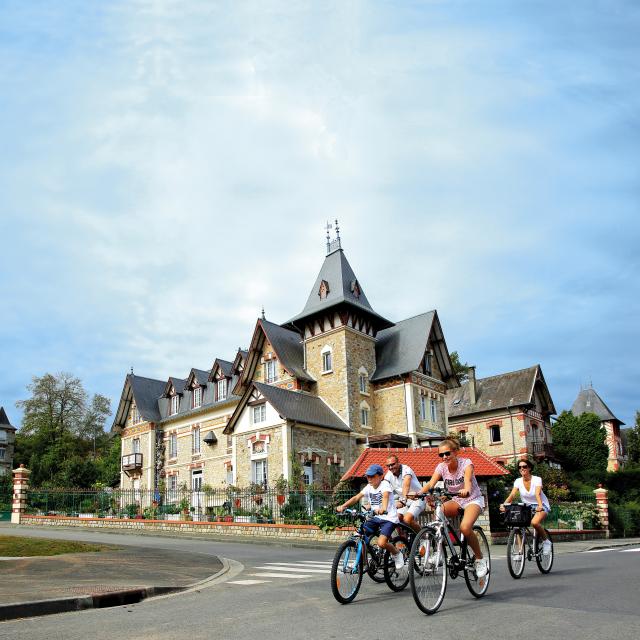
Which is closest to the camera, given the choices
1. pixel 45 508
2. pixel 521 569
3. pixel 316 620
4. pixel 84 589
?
pixel 316 620

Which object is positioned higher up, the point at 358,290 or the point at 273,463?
the point at 358,290

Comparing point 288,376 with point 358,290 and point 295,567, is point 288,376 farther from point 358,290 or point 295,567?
point 295,567

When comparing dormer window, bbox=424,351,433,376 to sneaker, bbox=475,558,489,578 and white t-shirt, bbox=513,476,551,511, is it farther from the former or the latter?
sneaker, bbox=475,558,489,578

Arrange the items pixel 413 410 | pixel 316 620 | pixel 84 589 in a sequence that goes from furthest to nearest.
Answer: pixel 413 410 < pixel 84 589 < pixel 316 620

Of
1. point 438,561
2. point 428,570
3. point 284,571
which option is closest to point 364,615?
point 428,570

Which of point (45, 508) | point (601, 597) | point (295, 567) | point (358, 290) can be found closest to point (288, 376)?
point (358, 290)

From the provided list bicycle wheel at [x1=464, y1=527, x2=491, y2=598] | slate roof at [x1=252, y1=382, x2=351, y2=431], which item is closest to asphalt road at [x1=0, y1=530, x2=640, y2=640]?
A: bicycle wheel at [x1=464, y1=527, x2=491, y2=598]

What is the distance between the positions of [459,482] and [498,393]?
4420 cm

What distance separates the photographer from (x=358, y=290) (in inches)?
1508

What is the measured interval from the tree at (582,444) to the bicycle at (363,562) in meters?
43.0

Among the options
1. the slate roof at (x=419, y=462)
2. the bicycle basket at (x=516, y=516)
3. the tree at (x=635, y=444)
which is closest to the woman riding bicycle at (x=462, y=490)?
the bicycle basket at (x=516, y=516)

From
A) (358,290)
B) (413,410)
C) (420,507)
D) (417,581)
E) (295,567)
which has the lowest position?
(295,567)

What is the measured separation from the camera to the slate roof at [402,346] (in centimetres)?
3659

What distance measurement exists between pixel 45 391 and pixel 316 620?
203ft
